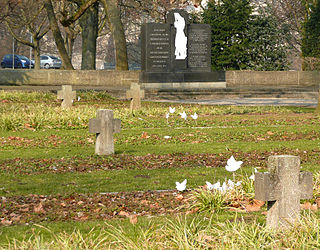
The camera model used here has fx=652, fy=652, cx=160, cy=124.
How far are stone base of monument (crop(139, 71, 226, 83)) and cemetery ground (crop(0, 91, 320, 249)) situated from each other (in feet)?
42.2

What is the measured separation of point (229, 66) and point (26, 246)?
117 ft

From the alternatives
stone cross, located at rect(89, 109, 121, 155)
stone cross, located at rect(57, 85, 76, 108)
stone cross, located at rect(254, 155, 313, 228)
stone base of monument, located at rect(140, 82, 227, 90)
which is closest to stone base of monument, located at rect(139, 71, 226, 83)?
stone base of monument, located at rect(140, 82, 227, 90)

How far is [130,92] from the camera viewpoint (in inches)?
805

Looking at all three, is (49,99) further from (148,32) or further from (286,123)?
(286,123)

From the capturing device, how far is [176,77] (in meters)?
32.0

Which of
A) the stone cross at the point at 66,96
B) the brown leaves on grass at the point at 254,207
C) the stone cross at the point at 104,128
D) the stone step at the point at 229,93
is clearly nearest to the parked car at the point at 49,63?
the stone step at the point at 229,93

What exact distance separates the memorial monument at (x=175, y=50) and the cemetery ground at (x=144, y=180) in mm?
12872

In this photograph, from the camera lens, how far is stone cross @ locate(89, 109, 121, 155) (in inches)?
421

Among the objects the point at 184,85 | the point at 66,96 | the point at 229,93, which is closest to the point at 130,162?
the point at 66,96

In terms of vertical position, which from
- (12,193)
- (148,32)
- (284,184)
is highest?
(148,32)

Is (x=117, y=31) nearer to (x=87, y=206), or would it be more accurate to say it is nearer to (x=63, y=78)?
(x=63, y=78)

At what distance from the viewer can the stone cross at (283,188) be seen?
200 inches

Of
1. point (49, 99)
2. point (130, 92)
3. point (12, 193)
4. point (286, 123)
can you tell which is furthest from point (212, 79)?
point (12, 193)

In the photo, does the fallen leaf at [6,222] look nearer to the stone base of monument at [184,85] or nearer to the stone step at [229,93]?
the stone step at [229,93]
